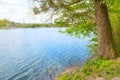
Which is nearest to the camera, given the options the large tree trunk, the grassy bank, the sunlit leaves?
the grassy bank

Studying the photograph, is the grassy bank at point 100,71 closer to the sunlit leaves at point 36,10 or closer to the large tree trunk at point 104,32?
the large tree trunk at point 104,32

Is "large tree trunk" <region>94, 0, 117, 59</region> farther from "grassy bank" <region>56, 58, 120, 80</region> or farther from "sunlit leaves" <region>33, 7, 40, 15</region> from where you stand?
"sunlit leaves" <region>33, 7, 40, 15</region>

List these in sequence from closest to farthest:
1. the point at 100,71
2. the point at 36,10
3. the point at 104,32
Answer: the point at 100,71, the point at 104,32, the point at 36,10

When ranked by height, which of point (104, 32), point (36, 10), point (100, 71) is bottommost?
point (100, 71)

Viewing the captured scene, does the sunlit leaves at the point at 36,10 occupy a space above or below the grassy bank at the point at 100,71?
above

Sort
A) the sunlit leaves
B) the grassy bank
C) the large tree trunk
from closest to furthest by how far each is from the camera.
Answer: the grassy bank, the large tree trunk, the sunlit leaves

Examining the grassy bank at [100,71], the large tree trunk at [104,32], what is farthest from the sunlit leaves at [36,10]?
the grassy bank at [100,71]

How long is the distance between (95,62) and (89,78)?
2.03m

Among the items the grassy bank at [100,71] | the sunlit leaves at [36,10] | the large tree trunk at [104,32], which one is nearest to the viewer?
the grassy bank at [100,71]

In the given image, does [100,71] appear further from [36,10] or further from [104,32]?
[36,10]

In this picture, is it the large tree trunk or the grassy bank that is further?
the large tree trunk

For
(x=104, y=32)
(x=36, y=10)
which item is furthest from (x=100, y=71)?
(x=36, y=10)

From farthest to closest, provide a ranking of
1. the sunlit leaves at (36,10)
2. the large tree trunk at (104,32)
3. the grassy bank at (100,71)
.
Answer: the sunlit leaves at (36,10) < the large tree trunk at (104,32) < the grassy bank at (100,71)

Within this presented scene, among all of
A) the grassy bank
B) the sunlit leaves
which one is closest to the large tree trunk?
the grassy bank
